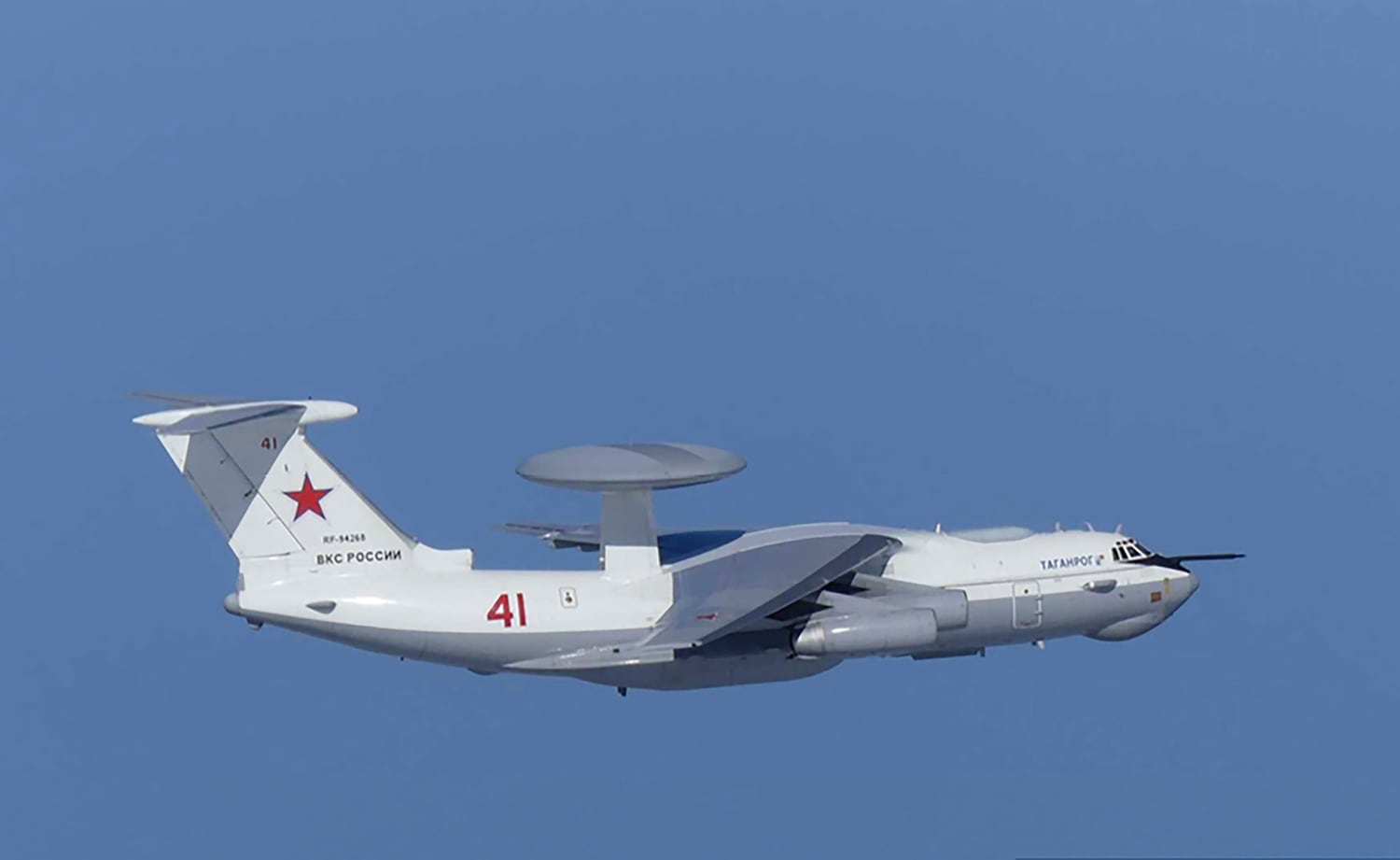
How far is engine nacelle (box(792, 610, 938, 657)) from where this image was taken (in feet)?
90.6

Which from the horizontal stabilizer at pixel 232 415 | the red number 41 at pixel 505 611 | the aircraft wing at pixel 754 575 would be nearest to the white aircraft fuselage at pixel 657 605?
the red number 41 at pixel 505 611

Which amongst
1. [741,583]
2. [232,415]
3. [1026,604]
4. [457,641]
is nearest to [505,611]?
[457,641]

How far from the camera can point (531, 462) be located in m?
26.5

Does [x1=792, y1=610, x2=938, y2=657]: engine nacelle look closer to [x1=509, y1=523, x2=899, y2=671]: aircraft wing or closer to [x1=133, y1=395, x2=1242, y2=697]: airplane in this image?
[x1=133, y1=395, x2=1242, y2=697]: airplane

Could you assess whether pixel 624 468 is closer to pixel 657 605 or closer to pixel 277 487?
pixel 657 605

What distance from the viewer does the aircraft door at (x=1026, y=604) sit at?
29.2 m

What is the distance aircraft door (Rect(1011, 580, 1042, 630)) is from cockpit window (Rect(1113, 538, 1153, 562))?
128 cm

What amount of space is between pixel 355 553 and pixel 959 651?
7.61 m

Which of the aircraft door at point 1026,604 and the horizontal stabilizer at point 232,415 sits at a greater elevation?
the horizontal stabilizer at point 232,415

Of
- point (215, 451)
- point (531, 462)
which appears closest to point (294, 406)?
point (215, 451)

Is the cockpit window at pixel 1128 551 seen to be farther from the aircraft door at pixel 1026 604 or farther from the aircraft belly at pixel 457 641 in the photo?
the aircraft belly at pixel 457 641

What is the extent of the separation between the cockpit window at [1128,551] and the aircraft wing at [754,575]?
2.98 m

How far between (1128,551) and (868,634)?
430cm

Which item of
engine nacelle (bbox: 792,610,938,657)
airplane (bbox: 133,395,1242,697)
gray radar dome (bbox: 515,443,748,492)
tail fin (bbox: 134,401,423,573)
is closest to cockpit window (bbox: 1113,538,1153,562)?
airplane (bbox: 133,395,1242,697)
